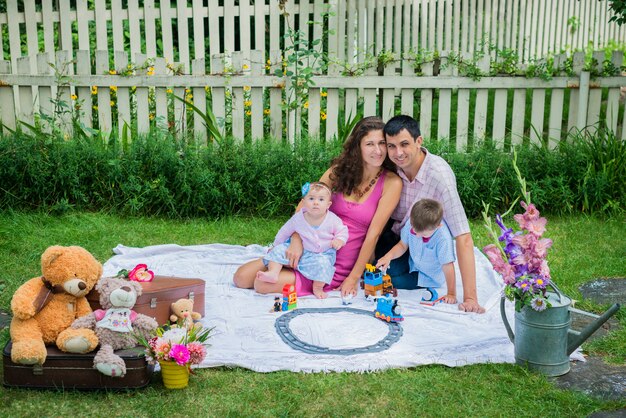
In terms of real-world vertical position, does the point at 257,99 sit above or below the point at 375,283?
above

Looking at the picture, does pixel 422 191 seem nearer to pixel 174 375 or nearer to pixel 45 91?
pixel 174 375

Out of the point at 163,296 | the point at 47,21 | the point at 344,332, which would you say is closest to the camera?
the point at 163,296

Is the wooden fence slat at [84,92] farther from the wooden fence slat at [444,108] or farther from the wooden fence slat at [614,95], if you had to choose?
the wooden fence slat at [614,95]

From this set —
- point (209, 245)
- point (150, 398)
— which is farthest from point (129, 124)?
point (150, 398)

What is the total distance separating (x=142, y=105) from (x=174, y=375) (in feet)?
15.0

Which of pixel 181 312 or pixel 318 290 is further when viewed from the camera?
pixel 318 290

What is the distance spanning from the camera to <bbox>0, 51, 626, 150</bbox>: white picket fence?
302 inches

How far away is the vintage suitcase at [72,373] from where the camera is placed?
3654 mm

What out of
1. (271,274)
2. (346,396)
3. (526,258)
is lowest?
(346,396)

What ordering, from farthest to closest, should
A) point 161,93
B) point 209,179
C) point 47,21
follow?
1. point 47,21
2. point 161,93
3. point 209,179

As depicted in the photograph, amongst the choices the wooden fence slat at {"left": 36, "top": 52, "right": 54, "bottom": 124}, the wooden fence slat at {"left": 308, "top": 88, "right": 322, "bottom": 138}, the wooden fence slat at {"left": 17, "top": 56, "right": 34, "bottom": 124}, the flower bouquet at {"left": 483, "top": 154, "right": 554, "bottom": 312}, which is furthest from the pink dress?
the wooden fence slat at {"left": 17, "top": 56, "right": 34, "bottom": 124}

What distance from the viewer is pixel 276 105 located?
778 centimetres

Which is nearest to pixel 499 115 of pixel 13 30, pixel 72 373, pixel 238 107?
pixel 238 107

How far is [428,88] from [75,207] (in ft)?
11.8
